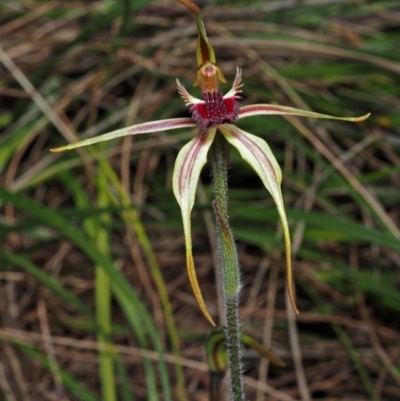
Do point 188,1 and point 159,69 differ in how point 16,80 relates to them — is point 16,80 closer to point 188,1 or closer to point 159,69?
point 159,69

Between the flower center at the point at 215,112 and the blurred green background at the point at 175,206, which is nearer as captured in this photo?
the flower center at the point at 215,112

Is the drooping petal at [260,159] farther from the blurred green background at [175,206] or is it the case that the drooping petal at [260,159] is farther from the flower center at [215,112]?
the blurred green background at [175,206]

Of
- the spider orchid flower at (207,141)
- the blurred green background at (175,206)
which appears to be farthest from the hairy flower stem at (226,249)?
the blurred green background at (175,206)

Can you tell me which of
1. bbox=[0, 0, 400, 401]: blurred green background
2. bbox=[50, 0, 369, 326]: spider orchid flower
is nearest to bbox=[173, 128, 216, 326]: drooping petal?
bbox=[50, 0, 369, 326]: spider orchid flower

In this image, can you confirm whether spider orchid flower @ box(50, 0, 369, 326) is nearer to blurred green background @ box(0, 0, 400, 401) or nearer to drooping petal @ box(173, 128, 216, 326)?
drooping petal @ box(173, 128, 216, 326)

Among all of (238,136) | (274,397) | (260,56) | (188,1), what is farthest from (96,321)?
(260,56)

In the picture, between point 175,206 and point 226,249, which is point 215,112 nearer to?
point 226,249
